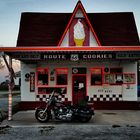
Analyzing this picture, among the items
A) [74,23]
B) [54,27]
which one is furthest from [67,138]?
[54,27]

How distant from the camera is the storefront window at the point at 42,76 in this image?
853 inches

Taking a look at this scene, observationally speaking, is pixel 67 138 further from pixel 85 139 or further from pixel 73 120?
pixel 73 120

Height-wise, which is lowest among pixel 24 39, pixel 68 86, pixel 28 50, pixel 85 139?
pixel 85 139

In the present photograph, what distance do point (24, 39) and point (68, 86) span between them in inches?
165

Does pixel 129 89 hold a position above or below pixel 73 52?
below

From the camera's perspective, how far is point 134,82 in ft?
70.7

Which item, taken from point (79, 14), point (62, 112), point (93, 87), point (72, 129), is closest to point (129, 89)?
point (93, 87)

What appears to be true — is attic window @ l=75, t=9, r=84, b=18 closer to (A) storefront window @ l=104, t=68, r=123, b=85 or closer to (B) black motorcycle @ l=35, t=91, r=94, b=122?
(A) storefront window @ l=104, t=68, r=123, b=85

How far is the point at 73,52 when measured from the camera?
56.6ft

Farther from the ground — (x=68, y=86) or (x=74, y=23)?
(x=74, y=23)

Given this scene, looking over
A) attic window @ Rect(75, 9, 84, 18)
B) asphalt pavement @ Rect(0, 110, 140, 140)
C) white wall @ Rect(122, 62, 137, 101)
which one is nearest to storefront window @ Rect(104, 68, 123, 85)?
white wall @ Rect(122, 62, 137, 101)

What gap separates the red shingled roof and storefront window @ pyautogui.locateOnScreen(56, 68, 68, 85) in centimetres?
177

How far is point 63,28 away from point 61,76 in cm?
358

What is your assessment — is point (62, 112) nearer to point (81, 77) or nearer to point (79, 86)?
point (79, 86)
